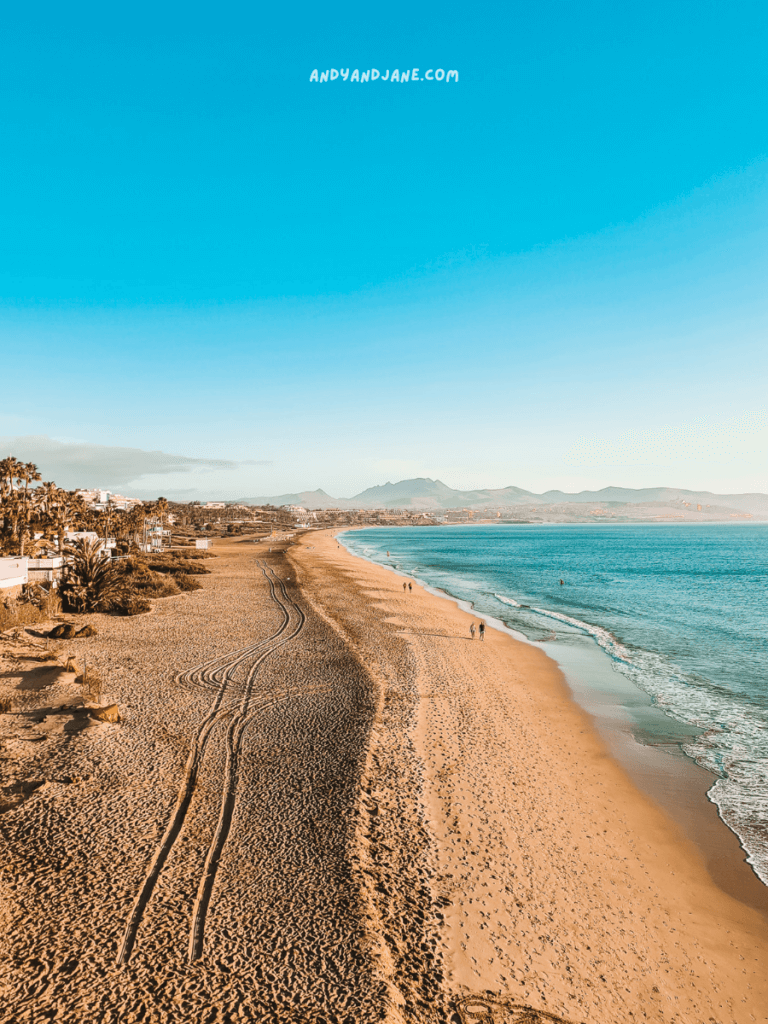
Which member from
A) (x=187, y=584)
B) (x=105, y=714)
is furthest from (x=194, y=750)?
(x=187, y=584)

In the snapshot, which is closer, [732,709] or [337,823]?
[337,823]

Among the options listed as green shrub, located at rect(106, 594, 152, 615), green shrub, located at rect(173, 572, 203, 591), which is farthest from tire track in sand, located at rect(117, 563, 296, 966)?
green shrub, located at rect(173, 572, 203, 591)

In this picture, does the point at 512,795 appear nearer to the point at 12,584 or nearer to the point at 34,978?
the point at 34,978

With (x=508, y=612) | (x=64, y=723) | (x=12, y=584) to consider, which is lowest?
(x=508, y=612)

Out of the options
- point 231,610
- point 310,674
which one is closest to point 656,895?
point 310,674

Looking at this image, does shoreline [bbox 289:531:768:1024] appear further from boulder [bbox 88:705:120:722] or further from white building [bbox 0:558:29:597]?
white building [bbox 0:558:29:597]

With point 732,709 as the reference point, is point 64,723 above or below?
above

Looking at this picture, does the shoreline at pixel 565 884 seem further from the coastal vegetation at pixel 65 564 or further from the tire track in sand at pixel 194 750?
the coastal vegetation at pixel 65 564

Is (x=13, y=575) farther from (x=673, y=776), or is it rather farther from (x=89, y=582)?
(x=673, y=776)
